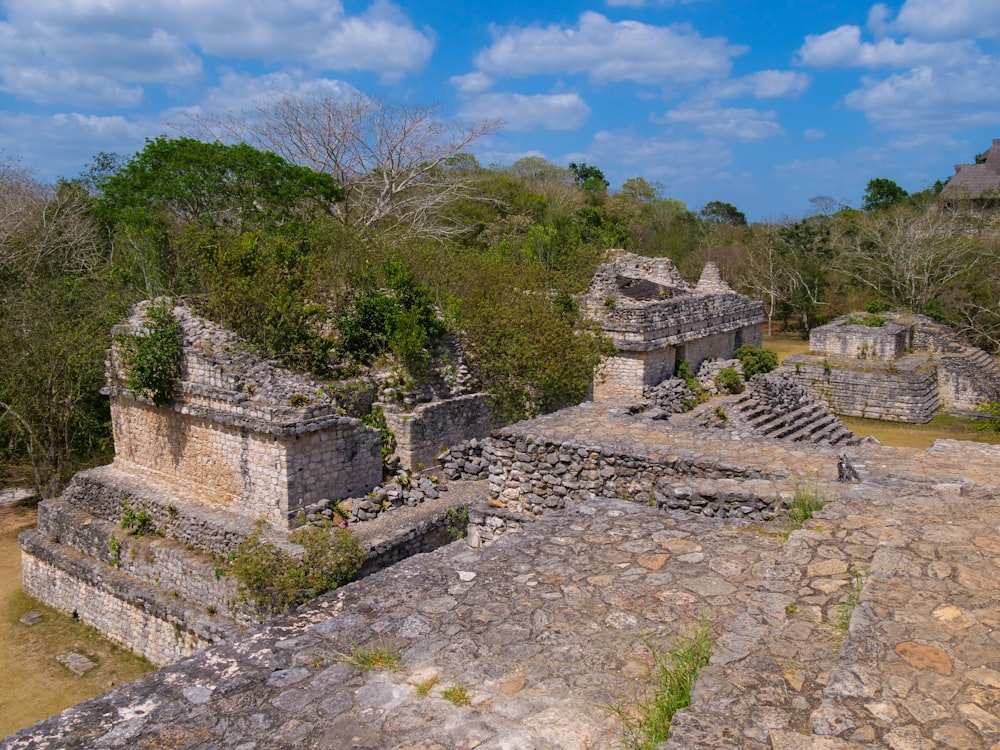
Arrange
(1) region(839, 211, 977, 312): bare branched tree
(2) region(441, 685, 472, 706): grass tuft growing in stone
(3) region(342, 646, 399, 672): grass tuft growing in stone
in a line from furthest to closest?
(1) region(839, 211, 977, 312): bare branched tree < (3) region(342, 646, 399, 672): grass tuft growing in stone < (2) region(441, 685, 472, 706): grass tuft growing in stone

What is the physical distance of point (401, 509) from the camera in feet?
30.9

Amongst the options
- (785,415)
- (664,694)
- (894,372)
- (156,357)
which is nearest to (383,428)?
(156,357)

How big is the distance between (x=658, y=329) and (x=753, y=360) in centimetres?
344

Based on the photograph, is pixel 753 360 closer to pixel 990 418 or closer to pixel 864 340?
pixel 864 340

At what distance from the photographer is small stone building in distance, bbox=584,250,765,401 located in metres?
14.4

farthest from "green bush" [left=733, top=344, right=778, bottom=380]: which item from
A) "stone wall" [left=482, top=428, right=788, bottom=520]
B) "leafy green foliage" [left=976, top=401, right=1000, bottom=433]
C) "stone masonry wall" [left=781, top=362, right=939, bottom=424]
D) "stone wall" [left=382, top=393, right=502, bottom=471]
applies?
"stone wall" [left=482, top=428, right=788, bottom=520]

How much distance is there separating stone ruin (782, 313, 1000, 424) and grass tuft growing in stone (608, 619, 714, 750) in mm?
18228

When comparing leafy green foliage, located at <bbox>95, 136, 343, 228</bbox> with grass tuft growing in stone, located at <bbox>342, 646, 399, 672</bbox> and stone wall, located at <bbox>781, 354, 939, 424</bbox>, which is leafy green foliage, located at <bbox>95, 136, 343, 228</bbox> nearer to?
stone wall, located at <bbox>781, 354, 939, 424</bbox>

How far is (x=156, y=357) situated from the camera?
374 inches

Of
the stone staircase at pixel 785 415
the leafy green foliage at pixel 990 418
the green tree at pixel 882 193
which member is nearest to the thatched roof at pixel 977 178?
the green tree at pixel 882 193

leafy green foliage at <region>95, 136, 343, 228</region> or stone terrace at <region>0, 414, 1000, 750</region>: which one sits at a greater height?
leafy green foliage at <region>95, 136, 343, 228</region>

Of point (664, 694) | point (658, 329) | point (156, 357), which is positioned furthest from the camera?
point (658, 329)

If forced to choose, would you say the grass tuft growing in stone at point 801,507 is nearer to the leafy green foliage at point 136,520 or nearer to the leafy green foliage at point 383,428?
the leafy green foliage at point 383,428

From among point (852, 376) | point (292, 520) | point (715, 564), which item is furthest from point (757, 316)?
point (715, 564)
